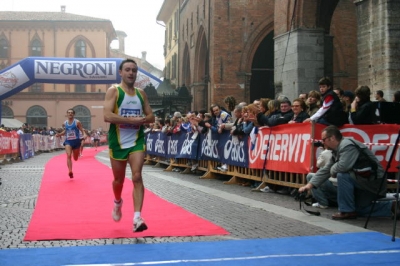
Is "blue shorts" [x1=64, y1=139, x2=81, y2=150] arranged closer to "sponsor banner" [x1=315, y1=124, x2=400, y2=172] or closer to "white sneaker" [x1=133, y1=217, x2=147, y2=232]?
"sponsor banner" [x1=315, y1=124, x2=400, y2=172]

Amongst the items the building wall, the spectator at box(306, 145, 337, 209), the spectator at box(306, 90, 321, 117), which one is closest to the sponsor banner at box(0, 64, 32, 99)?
the building wall

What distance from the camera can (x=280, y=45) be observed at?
20.6 m

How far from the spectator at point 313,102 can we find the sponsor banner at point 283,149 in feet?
1.99

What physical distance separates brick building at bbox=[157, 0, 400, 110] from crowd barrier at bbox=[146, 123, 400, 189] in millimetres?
3816

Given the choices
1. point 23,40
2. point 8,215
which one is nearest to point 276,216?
point 8,215

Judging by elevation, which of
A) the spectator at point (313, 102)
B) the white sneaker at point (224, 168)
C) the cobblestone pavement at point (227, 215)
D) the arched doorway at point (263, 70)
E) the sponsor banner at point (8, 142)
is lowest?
the cobblestone pavement at point (227, 215)

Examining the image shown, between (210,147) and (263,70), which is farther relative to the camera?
(263,70)

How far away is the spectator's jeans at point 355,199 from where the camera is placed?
7777 millimetres

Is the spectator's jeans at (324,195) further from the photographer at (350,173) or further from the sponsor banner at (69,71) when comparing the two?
the sponsor banner at (69,71)

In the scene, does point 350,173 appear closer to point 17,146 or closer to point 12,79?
point 12,79

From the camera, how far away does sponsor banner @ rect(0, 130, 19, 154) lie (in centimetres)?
2284

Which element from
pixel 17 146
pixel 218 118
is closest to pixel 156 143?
pixel 218 118

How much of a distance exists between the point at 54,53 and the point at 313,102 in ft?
206

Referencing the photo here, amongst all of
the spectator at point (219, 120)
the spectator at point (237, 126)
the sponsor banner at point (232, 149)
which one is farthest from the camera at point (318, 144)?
the spectator at point (219, 120)
